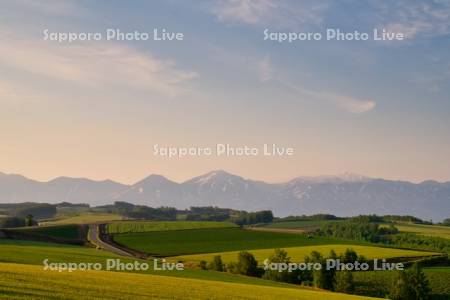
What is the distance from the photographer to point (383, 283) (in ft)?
299

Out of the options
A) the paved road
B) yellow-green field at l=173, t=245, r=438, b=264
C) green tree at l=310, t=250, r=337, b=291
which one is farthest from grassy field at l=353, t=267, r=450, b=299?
the paved road

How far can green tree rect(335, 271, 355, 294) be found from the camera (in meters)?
85.8

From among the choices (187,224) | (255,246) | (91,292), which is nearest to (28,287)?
(91,292)

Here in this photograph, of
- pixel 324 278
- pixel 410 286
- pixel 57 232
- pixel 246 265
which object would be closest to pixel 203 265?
pixel 246 265

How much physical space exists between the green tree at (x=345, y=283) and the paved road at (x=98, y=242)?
41687mm

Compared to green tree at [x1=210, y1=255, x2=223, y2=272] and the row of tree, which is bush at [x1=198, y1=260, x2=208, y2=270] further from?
green tree at [x1=210, y1=255, x2=223, y2=272]

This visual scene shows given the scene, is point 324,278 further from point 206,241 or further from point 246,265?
point 206,241

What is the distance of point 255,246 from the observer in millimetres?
126312

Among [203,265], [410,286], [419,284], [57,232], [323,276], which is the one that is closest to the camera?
[410,286]

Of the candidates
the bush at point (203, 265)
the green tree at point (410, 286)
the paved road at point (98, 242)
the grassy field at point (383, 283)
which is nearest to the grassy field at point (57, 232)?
the paved road at point (98, 242)

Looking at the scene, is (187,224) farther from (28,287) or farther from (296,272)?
(28,287)

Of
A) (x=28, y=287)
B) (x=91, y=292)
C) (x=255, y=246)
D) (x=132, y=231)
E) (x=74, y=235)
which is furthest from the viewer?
(x=132, y=231)

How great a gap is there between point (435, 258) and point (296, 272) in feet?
141

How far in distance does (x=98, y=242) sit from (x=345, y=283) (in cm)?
6275
